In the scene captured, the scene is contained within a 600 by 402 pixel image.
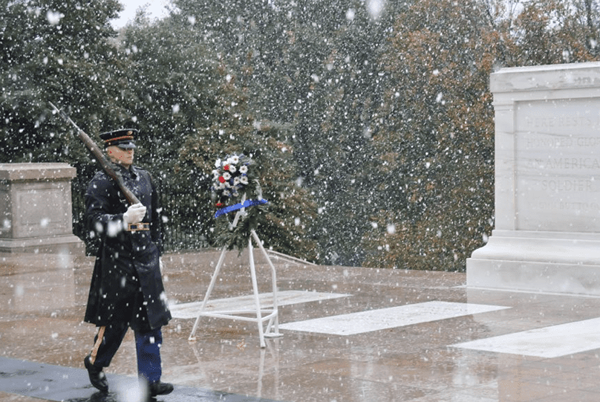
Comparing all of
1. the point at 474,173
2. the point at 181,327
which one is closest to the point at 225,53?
the point at 474,173

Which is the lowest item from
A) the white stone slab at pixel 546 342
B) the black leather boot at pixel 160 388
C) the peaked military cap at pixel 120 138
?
the white stone slab at pixel 546 342

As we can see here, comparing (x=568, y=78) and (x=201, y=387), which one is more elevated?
(x=568, y=78)

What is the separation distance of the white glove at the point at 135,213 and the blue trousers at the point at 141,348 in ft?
2.59

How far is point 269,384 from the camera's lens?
7.46 meters

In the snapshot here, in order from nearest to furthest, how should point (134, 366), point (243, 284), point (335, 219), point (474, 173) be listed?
point (134, 366) → point (243, 284) → point (474, 173) → point (335, 219)

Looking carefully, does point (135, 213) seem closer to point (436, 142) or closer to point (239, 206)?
point (239, 206)

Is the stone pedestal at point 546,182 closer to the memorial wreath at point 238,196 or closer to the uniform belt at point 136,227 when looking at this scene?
the memorial wreath at point 238,196

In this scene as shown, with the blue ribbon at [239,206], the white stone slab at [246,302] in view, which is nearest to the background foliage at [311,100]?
the white stone slab at [246,302]

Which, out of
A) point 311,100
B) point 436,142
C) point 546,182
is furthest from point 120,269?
point 311,100

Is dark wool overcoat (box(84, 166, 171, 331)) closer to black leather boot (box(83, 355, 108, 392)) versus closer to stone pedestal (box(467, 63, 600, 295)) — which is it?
black leather boot (box(83, 355, 108, 392))

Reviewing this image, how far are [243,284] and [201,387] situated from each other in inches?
269

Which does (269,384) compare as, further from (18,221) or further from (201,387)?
(18,221)

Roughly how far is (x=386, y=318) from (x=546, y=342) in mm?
2111

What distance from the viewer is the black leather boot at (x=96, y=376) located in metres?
7.29
